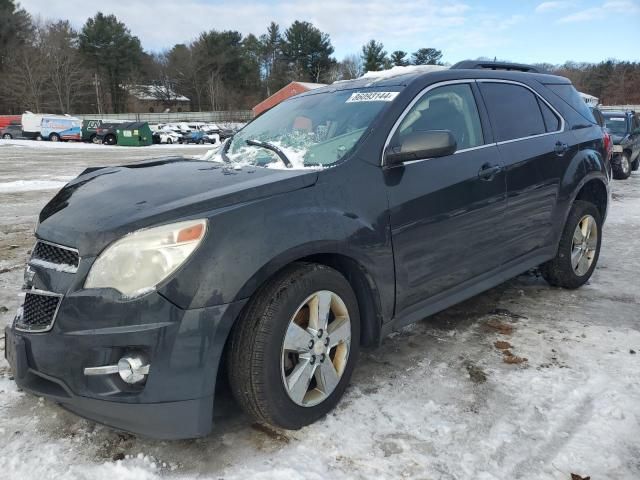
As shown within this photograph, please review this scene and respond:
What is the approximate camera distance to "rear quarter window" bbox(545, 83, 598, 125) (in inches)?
179

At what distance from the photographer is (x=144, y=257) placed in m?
2.19

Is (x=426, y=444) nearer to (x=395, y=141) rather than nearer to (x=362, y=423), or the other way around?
(x=362, y=423)

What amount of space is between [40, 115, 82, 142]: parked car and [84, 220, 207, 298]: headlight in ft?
143

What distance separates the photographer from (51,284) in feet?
7.52

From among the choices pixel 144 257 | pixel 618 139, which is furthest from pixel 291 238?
pixel 618 139

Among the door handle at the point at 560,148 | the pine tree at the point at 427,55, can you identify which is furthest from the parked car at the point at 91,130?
the pine tree at the point at 427,55

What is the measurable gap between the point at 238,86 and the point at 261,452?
8923 cm

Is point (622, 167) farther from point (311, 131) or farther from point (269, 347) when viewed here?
point (269, 347)

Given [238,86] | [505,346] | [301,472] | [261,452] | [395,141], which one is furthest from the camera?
[238,86]

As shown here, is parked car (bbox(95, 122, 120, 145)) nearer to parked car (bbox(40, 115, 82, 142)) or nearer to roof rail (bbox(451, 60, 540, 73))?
parked car (bbox(40, 115, 82, 142))

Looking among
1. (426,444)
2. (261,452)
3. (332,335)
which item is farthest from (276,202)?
(426,444)

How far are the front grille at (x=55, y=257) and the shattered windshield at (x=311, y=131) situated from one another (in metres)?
1.16

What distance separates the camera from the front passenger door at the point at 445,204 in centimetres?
296

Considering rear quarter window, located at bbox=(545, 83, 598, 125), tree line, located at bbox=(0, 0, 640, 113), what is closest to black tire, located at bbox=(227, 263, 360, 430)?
rear quarter window, located at bbox=(545, 83, 598, 125)
